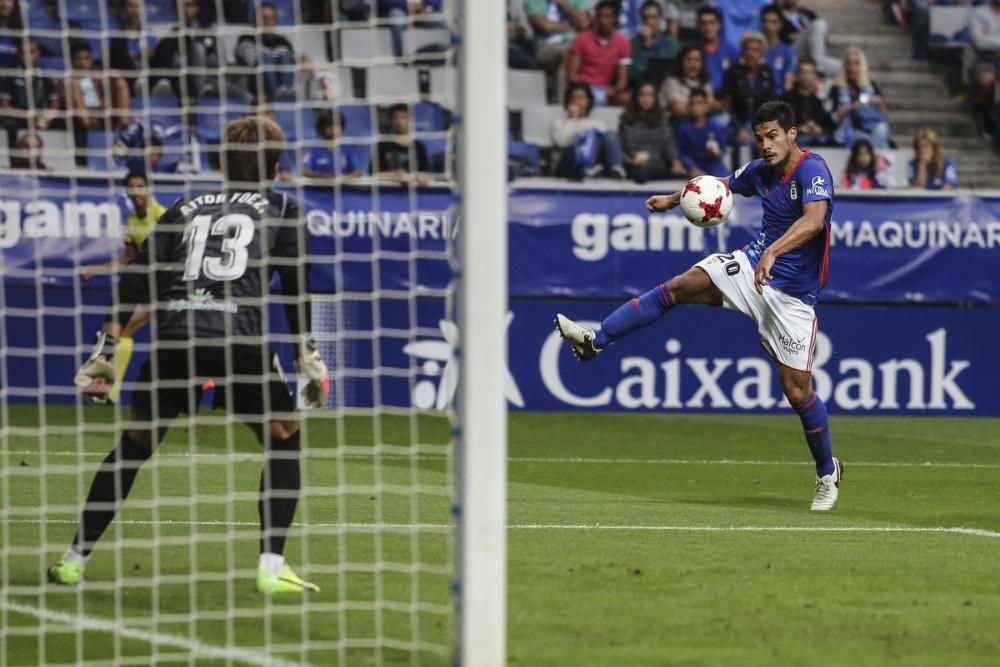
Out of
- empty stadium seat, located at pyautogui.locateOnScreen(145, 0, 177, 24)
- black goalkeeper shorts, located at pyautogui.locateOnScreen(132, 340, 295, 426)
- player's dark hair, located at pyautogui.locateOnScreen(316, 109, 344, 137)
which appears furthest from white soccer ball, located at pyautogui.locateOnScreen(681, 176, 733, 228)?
empty stadium seat, located at pyautogui.locateOnScreen(145, 0, 177, 24)

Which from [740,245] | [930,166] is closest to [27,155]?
[740,245]

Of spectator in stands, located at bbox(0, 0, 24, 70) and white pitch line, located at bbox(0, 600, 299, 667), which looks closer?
white pitch line, located at bbox(0, 600, 299, 667)

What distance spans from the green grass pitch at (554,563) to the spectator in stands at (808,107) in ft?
25.1

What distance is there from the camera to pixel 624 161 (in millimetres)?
19078

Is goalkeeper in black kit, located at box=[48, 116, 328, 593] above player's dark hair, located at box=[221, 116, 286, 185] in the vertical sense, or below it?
below

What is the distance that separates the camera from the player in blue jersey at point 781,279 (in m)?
10.0

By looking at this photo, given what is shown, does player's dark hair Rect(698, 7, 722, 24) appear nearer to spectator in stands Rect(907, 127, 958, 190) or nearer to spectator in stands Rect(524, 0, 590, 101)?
spectator in stands Rect(524, 0, 590, 101)

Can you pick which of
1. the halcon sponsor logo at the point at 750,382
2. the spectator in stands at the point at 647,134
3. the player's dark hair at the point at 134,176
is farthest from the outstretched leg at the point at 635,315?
the spectator in stands at the point at 647,134

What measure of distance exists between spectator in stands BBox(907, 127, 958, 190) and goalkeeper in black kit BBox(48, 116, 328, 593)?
1411 centimetres

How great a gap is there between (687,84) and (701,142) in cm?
106

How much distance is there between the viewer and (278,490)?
6895 mm

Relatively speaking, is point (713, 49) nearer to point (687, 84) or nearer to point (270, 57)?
point (687, 84)

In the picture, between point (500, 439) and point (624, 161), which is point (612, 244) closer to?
point (624, 161)

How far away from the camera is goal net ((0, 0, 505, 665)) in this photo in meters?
6.35
